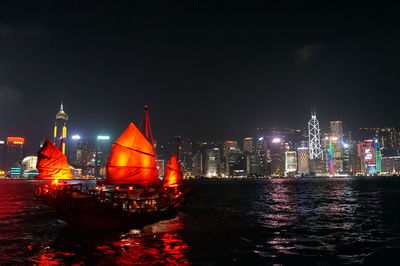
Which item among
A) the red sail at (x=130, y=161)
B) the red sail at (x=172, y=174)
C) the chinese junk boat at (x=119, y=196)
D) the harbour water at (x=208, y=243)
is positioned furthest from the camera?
the red sail at (x=172, y=174)

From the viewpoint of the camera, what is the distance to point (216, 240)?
24.9 metres

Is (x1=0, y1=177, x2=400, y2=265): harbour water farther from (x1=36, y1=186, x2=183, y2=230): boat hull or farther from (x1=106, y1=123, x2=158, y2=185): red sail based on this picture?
(x1=106, y1=123, x2=158, y2=185): red sail

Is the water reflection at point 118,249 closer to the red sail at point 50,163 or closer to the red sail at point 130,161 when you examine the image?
the red sail at point 130,161

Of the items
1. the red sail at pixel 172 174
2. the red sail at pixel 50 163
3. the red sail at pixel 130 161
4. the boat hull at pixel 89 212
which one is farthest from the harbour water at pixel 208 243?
the red sail at pixel 172 174

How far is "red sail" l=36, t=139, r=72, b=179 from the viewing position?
46938mm

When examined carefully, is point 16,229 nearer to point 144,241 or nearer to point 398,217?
point 144,241

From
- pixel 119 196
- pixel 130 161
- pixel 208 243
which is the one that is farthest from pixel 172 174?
pixel 208 243

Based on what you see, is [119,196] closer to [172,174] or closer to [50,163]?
[50,163]

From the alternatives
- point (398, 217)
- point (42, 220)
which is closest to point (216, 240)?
point (42, 220)

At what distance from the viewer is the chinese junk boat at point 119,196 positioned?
94.4ft

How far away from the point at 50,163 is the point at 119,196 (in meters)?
21.1

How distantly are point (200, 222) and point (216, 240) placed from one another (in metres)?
10.3

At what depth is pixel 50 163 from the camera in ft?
156

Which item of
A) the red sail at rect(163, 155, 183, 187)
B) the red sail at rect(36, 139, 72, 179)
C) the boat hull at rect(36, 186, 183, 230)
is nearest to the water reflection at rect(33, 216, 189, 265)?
the boat hull at rect(36, 186, 183, 230)
